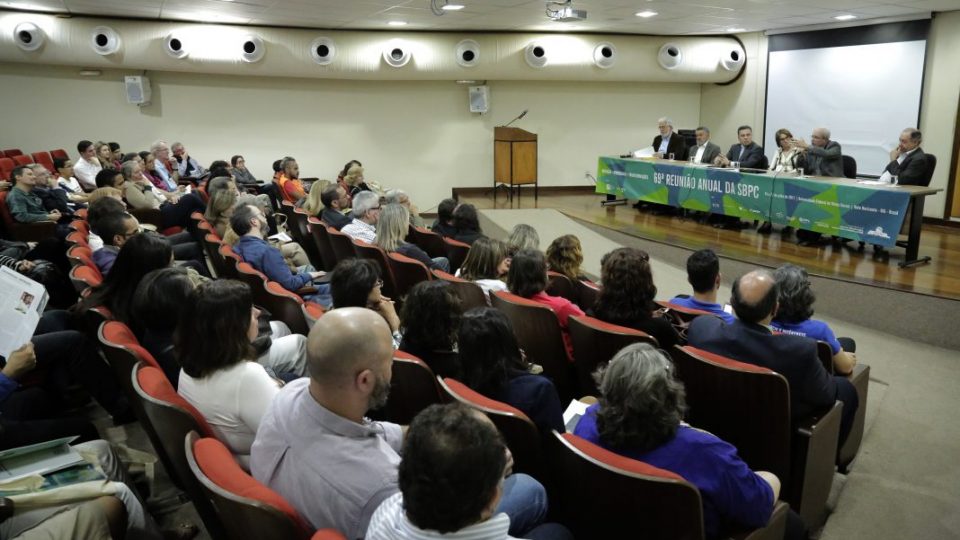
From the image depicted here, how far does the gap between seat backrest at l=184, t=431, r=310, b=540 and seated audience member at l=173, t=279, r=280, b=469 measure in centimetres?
51

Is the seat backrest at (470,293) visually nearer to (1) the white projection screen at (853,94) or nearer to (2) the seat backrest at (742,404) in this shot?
(2) the seat backrest at (742,404)

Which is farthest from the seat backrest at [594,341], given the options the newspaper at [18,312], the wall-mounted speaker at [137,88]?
the wall-mounted speaker at [137,88]

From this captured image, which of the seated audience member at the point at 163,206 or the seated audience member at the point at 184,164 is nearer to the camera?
the seated audience member at the point at 163,206

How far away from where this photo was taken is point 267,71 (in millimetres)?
9352

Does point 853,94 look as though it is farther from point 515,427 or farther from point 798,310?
point 515,427

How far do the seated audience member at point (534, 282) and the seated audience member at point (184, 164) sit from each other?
7405 mm

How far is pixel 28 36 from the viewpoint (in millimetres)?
8023

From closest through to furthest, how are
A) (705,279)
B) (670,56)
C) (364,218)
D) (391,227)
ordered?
(705,279) → (391,227) → (364,218) → (670,56)

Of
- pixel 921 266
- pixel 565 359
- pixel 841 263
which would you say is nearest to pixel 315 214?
pixel 565 359

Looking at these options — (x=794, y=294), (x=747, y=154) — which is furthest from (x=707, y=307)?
(x=747, y=154)

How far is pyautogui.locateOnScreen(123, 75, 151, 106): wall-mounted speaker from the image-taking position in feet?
30.6

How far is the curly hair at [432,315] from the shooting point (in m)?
2.31

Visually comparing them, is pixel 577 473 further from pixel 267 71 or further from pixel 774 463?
pixel 267 71

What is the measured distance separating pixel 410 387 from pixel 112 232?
276 centimetres
